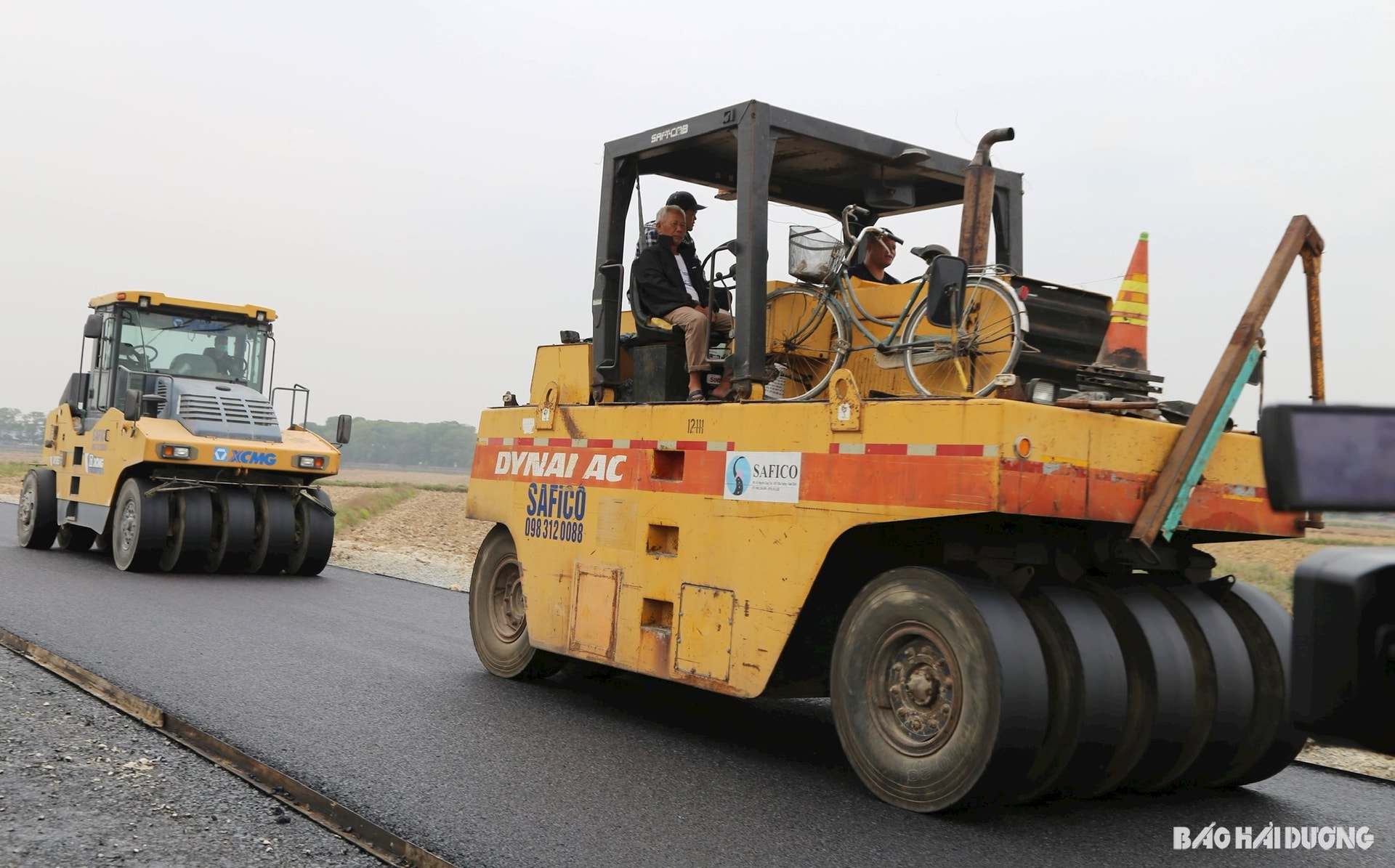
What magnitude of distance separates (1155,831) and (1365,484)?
10.1 feet

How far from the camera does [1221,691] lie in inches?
199

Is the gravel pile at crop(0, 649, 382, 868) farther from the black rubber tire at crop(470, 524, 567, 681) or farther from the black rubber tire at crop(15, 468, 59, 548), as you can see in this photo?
the black rubber tire at crop(15, 468, 59, 548)

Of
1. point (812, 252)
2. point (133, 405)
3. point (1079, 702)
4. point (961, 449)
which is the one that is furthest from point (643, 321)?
point (133, 405)

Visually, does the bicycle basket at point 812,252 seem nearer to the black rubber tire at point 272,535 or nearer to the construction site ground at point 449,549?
the construction site ground at point 449,549

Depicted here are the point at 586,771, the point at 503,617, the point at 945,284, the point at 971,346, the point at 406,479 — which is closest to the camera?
the point at 945,284

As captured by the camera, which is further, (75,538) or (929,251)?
(75,538)

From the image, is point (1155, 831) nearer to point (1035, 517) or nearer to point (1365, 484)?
point (1035, 517)

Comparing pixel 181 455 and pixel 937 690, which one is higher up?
pixel 181 455

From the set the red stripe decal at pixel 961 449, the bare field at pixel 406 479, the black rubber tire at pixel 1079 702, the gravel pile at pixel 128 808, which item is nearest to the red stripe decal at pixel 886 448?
the red stripe decal at pixel 961 449

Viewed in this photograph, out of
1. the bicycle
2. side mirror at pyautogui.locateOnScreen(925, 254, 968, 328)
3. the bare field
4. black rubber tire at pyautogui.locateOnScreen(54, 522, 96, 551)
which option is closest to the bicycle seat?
the bicycle

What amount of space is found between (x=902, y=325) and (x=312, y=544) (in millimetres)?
9638

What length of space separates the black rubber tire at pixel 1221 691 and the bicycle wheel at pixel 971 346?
117 centimetres

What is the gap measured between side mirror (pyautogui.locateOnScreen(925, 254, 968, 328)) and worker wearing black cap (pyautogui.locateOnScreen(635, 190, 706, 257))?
6.84 feet

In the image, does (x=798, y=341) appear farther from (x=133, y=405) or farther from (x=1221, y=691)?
(x=133, y=405)
